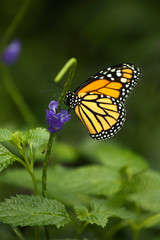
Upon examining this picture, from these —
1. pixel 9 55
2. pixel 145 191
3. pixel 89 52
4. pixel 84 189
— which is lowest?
pixel 145 191

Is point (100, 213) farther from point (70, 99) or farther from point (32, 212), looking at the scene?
point (70, 99)

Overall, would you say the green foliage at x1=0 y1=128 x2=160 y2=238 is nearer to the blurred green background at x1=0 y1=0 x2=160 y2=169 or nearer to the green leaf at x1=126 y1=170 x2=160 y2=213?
the green leaf at x1=126 y1=170 x2=160 y2=213

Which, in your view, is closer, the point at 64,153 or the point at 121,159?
the point at 121,159

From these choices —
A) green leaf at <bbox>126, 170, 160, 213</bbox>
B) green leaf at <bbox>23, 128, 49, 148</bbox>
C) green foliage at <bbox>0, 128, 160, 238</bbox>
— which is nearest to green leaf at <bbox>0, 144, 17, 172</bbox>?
green foliage at <bbox>0, 128, 160, 238</bbox>

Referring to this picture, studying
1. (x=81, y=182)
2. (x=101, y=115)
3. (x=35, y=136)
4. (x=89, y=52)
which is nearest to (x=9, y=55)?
(x=101, y=115)

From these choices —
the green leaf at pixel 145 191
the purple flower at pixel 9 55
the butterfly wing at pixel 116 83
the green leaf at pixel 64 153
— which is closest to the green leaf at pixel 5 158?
the green leaf at pixel 145 191

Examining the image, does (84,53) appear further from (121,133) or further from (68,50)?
(121,133)

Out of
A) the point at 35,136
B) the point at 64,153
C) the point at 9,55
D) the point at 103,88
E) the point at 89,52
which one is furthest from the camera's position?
the point at 89,52

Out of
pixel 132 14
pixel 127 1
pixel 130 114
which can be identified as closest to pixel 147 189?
pixel 130 114

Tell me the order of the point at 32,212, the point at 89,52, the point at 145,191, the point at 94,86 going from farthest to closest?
the point at 89,52
the point at 94,86
the point at 145,191
the point at 32,212
